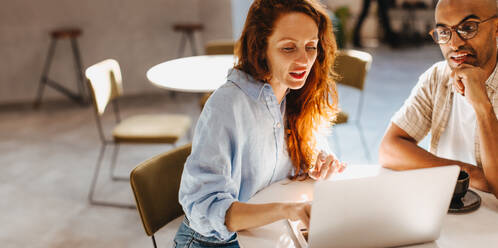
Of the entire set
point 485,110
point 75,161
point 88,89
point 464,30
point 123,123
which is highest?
point 464,30

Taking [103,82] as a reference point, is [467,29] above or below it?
above

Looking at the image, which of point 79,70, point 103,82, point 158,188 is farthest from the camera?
point 79,70

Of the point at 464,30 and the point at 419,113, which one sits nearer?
the point at 464,30

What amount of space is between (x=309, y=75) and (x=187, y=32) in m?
3.81

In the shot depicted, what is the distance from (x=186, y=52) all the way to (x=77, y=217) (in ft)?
9.40

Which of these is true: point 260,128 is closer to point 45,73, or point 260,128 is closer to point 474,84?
point 474,84

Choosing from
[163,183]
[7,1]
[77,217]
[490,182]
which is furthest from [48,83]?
[490,182]

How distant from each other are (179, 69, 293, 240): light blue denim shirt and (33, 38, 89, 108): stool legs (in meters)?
4.14

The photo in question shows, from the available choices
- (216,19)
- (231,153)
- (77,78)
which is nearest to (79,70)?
(77,78)

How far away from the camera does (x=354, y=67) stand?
2998 millimetres

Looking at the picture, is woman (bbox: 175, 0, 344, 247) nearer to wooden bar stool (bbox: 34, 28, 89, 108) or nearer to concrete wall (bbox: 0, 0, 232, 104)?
concrete wall (bbox: 0, 0, 232, 104)

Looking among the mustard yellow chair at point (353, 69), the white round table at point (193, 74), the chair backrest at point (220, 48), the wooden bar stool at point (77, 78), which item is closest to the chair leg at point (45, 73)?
the wooden bar stool at point (77, 78)

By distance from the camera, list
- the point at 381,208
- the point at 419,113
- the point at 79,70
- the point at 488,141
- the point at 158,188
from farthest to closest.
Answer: the point at 79,70 → the point at 419,113 → the point at 158,188 → the point at 488,141 → the point at 381,208

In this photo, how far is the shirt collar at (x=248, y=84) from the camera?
132 centimetres
